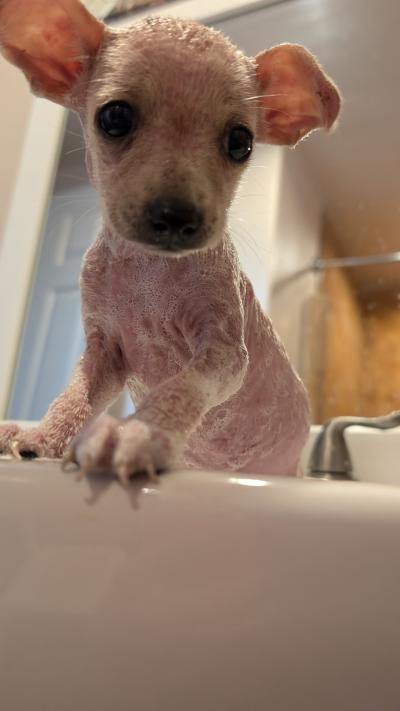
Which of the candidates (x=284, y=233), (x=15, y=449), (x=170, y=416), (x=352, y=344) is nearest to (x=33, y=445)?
(x=15, y=449)

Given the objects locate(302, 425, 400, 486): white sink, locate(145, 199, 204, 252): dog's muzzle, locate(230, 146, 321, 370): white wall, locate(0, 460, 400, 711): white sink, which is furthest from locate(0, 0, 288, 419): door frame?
locate(0, 460, 400, 711): white sink

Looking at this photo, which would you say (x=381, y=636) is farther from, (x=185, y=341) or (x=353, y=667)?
(x=185, y=341)

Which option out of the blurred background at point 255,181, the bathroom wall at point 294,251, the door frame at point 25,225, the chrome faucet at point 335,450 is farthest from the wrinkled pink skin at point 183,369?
the door frame at point 25,225

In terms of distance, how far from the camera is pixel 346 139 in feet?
5.73

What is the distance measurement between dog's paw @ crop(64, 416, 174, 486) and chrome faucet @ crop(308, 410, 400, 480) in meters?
0.87

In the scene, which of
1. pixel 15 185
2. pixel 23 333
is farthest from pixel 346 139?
pixel 23 333

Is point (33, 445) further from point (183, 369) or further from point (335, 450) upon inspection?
point (335, 450)

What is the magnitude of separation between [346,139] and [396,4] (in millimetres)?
358

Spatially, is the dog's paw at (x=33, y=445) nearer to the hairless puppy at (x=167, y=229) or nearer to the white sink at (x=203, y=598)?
the hairless puppy at (x=167, y=229)

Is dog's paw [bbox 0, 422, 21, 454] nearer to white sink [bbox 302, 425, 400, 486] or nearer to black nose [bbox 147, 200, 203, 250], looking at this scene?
black nose [bbox 147, 200, 203, 250]

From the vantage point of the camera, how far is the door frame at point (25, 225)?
154cm

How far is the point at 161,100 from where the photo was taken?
54cm

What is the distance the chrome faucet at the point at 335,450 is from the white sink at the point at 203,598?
0.94 m

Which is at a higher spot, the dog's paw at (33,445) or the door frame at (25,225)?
the door frame at (25,225)
